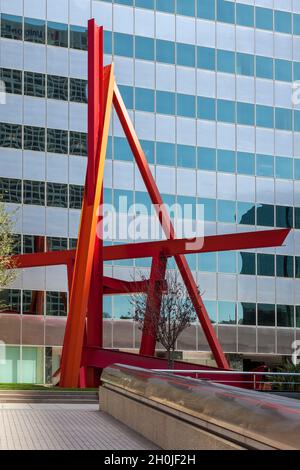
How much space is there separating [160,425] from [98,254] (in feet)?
73.9

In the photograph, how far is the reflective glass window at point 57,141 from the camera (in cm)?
5138

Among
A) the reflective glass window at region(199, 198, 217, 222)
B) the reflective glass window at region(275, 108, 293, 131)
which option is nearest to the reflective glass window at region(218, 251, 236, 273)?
the reflective glass window at region(199, 198, 217, 222)

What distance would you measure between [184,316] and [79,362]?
18.4 feet

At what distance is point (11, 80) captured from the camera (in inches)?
1992

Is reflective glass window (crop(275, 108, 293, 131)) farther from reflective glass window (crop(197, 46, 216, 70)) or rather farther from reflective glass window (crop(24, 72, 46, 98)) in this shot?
reflective glass window (crop(24, 72, 46, 98))

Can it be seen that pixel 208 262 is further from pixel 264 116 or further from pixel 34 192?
pixel 34 192

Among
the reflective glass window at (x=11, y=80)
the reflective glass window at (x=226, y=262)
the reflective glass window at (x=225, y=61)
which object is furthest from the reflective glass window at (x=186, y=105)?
the reflective glass window at (x=11, y=80)

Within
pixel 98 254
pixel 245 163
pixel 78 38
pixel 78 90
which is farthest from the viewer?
pixel 245 163

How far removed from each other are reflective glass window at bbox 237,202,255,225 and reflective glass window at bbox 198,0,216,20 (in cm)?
1202

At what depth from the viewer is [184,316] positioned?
3741 centimetres

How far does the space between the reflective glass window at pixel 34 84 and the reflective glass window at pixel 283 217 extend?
55.6 feet

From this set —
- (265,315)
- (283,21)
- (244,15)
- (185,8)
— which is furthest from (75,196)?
(283,21)

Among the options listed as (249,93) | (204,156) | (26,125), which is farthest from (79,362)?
(249,93)

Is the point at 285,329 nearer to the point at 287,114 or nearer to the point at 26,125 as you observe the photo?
the point at 287,114
